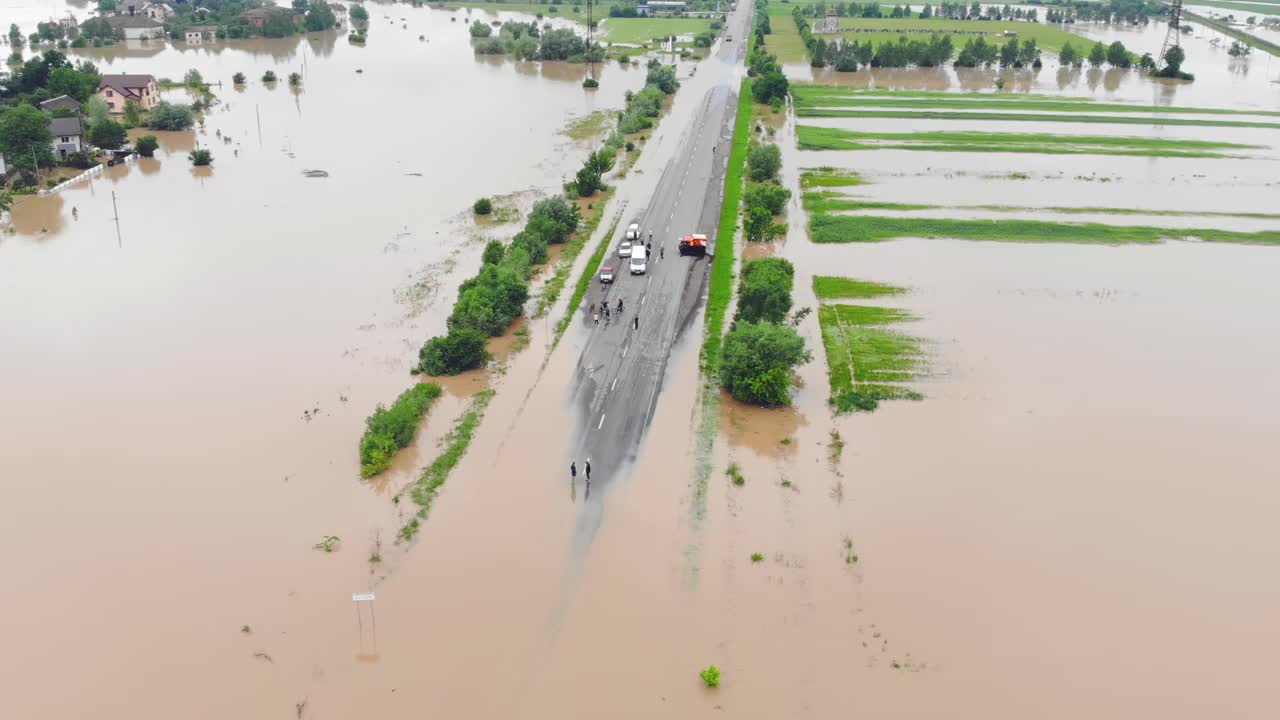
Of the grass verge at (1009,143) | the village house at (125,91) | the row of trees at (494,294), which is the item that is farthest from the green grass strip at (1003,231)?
the village house at (125,91)

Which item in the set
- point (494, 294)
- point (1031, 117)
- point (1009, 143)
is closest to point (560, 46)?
point (1031, 117)

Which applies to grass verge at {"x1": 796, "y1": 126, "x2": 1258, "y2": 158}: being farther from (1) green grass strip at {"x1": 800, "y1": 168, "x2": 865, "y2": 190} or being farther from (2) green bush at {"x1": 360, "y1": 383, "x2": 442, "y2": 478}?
(2) green bush at {"x1": 360, "y1": 383, "x2": 442, "y2": 478}

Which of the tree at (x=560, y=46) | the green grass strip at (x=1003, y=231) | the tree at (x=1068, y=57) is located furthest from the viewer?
the tree at (x=560, y=46)

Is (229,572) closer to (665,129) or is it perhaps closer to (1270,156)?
(665,129)

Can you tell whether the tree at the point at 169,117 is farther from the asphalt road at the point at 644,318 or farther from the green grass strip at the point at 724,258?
the green grass strip at the point at 724,258

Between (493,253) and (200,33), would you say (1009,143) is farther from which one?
(200,33)

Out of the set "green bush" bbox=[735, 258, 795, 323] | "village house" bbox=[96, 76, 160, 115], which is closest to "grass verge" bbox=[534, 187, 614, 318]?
"green bush" bbox=[735, 258, 795, 323]

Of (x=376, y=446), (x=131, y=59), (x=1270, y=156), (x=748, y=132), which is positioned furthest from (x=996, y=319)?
(x=131, y=59)
